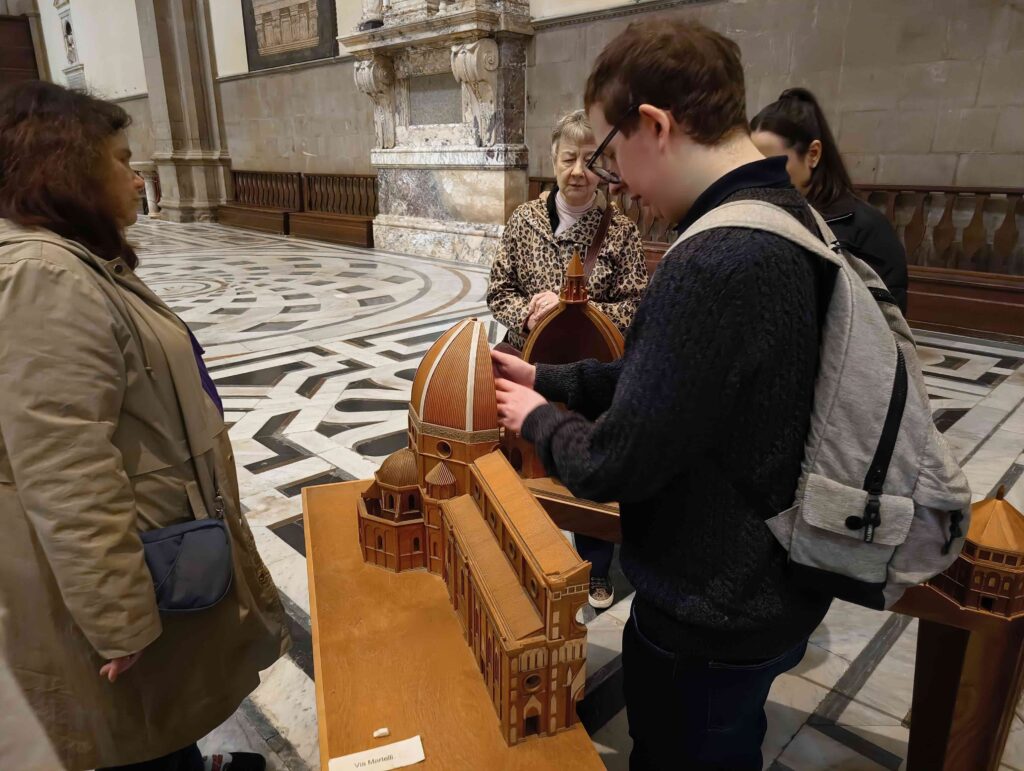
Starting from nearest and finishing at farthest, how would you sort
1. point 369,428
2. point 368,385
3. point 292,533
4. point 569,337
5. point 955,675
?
point 955,675
point 569,337
point 292,533
point 369,428
point 368,385

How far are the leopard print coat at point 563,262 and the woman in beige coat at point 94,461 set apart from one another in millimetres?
1241

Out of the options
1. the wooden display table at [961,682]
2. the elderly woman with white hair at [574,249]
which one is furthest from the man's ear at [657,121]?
the elderly woman with white hair at [574,249]

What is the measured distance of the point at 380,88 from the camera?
30.6ft

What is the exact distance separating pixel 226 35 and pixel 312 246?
18.9 feet

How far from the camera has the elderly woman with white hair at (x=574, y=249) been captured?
2225 millimetres

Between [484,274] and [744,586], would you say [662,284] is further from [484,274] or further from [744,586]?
[484,274]

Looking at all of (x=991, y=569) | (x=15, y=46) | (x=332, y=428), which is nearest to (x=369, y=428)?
(x=332, y=428)

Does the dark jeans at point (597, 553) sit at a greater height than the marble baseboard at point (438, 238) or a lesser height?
lesser

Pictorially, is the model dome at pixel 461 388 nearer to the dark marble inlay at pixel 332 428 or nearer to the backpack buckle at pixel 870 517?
the backpack buckle at pixel 870 517

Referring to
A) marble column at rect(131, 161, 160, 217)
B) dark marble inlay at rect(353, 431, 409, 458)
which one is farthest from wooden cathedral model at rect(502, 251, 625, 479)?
marble column at rect(131, 161, 160, 217)

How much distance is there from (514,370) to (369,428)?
2.52m

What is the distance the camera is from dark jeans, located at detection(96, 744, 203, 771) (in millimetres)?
1407

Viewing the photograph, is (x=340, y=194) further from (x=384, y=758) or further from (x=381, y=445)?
(x=384, y=758)

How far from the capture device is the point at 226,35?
A: 1313cm
